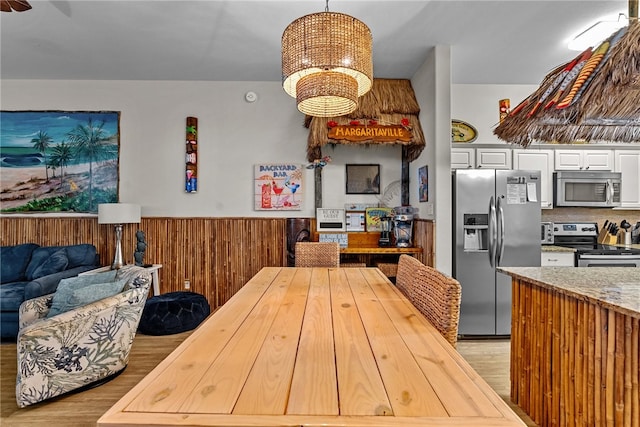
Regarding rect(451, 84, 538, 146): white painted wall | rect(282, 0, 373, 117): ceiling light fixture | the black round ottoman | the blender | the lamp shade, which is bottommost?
the black round ottoman

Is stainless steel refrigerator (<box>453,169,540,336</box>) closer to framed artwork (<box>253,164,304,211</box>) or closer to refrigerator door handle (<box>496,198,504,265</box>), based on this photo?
refrigerator door handle (<box>496,198,504,265</box>)

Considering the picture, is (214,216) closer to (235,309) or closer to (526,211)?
(235,309)

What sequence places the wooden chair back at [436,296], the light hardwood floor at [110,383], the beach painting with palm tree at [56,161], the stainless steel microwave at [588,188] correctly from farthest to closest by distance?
the beach painting with palm tree at [56,161], the stainless steel microwave at [588,188], the light hardwood floor at [110,383], the wooden chair back at [436,296]

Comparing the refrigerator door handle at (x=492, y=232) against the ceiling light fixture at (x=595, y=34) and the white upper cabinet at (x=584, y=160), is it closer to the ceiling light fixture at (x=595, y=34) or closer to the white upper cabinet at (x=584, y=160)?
the white upper cabinet at (x=584, y=160)

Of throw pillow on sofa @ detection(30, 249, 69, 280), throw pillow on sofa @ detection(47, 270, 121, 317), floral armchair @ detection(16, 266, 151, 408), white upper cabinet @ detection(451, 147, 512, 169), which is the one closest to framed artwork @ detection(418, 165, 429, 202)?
white upper cabinet @ detection(451, 147, 512, 169)

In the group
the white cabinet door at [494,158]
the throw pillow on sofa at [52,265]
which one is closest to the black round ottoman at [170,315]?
the throw pillow on sofa at [52,265]

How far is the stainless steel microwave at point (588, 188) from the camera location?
3766 mm

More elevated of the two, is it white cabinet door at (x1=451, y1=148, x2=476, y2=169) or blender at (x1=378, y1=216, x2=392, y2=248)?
white cabinet door at (x1=451, y1=148, x2=476, y2=169)

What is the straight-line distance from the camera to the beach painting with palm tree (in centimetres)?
399

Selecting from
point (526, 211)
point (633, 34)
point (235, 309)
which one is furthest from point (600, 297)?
point (526, 211)

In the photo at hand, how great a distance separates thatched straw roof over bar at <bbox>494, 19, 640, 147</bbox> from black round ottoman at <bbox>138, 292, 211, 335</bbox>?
10.1 ft

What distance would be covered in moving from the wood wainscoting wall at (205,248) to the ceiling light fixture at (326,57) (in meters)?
2.44

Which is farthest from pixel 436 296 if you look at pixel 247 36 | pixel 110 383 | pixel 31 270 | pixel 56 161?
pixel 56 161

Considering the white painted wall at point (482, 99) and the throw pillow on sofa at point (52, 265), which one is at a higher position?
Result: the white painted wall at point (482, 99)
